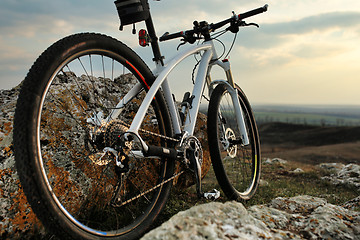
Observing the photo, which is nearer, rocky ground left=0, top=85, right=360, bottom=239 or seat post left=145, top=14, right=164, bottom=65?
rocky ground left=0, top=85, right=360, bottom=239

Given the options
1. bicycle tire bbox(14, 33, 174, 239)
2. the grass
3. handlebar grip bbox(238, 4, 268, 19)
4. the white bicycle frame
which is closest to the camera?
bicycle tire bbox(14, 33, 174, 239)

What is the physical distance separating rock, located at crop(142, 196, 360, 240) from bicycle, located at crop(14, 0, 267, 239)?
0.62m

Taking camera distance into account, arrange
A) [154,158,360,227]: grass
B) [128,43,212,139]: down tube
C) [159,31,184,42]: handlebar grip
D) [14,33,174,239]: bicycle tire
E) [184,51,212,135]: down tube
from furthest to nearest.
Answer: [159,31,184,42]: handlebar grip < [154,158,360,227]: grass < [184,51,212,135]: down tube < [128,43,212,139]: down tube < [14,33,174,239]: bicycle tire

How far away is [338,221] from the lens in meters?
2.28

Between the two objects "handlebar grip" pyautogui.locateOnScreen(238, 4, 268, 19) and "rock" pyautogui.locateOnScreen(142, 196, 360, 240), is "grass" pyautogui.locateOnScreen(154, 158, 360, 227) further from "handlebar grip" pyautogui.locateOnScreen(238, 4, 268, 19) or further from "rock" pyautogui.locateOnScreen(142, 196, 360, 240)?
"handlebar grip" pyautogui.locateOnScreen(238, 4, 268, 19)

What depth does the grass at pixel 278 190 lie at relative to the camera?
3467 millimetres

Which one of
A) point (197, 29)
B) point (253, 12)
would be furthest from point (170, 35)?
point (253, 12)

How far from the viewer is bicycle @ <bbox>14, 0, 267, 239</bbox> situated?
161 centimetres

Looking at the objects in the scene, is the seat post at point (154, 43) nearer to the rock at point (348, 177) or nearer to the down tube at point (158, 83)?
the down tube at point (158, 83)

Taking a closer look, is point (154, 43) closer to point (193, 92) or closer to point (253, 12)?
point (193, 92)

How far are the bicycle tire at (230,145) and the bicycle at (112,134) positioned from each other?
0.05ft

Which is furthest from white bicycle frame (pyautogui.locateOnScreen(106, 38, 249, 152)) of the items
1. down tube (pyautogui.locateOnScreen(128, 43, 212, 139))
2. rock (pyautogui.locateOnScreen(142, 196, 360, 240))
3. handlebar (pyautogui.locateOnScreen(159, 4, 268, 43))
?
rock (pyautogui.locateOnScreen(142, 196, 360, 240))

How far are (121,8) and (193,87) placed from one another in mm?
1368

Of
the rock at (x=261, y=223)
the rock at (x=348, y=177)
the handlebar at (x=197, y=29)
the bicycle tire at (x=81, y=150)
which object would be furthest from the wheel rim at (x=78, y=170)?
the rock at (x=348, y=177)
